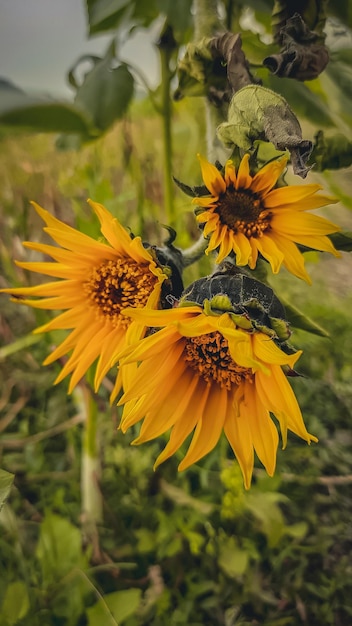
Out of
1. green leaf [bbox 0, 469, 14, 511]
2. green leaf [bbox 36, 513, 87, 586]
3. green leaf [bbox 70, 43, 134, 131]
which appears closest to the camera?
green leaf [bbox 0, 469, 14, 511]

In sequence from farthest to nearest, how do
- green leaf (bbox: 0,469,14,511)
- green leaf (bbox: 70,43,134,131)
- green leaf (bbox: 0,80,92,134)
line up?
green leaf (bbox: 70,43,134,131), green leaf (bbox: 0,469,14,511), green leaf (bbox: 0,80,92,134)

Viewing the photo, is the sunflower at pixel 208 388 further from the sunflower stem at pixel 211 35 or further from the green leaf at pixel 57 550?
the green leaf at pixel 57 550

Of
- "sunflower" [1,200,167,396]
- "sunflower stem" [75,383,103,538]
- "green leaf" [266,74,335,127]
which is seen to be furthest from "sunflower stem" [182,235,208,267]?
"sunflower stem" [75,383,103,538]

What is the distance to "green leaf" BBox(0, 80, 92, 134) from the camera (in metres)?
0.15

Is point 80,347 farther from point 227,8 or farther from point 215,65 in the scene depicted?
point 227,8

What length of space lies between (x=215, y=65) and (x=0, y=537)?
1.44 ft

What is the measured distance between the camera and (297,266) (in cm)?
32

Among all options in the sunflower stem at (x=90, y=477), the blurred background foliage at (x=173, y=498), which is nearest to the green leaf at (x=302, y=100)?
the blurred background foliage at (x=173, y=498)

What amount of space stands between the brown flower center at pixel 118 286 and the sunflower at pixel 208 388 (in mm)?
41

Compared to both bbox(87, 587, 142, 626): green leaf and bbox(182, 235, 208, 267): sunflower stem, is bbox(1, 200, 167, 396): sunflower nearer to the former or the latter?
bbox(182, 235, 208, 267): sunflower stem

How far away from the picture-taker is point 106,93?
0.40 metres

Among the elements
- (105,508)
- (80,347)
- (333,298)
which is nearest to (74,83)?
(80,347)

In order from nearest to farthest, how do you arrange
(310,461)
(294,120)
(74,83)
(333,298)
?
(294,120) < (74,83) < (310,461) < (333,298)

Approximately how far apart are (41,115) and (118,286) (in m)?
0.21
